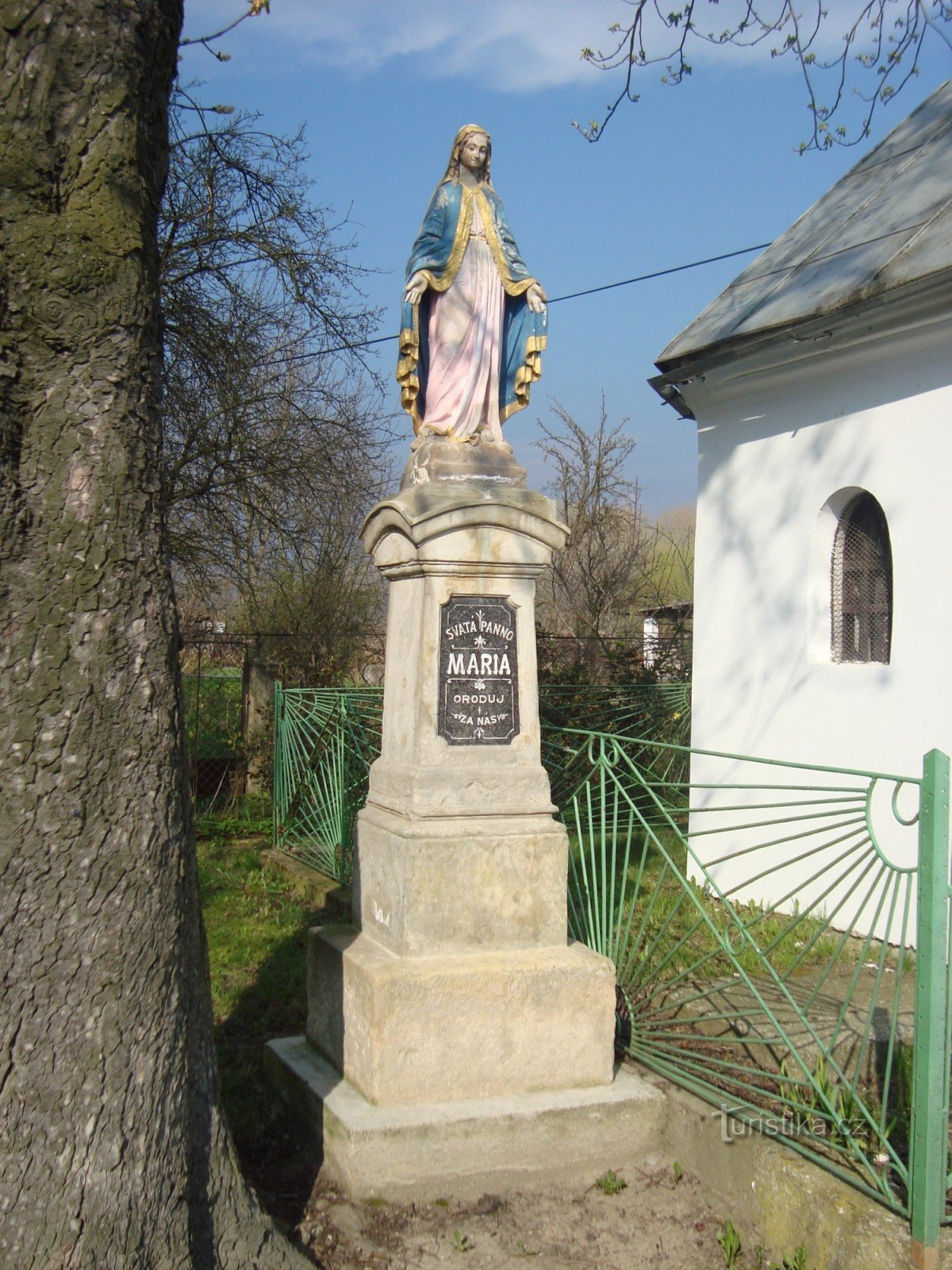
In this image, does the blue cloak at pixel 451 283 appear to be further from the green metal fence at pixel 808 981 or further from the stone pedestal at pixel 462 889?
the green metal fence at pixel 808 981

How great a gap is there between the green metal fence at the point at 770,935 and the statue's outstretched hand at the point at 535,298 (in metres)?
1.80

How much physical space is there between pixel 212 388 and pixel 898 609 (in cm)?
605

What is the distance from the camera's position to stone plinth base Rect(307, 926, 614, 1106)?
3773 millimetres

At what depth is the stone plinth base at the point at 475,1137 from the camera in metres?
3.61

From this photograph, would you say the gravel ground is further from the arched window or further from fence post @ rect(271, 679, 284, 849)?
fence post @ rect(271, 679, 284, 849)

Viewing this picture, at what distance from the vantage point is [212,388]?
977 cm

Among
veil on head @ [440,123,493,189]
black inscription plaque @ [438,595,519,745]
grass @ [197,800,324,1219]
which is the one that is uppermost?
veil on head @ [440,123,493,189]

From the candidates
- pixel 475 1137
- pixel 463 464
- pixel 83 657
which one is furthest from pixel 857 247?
pixel 83 657

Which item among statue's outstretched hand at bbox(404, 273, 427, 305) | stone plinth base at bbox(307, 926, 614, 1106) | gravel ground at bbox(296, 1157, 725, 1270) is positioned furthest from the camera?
statue's outstretched hand at bbox(404, 273, 427, 305)

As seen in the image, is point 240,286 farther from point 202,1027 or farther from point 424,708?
point 202,1027

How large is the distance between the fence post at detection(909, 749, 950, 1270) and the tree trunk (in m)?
1.83

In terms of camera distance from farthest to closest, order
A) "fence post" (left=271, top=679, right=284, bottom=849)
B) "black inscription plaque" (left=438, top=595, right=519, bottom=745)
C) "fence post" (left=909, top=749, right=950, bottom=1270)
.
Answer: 1. "fence post" (left=271, top=679, right=284, bottom=849)
2. "black inscription plaque" (left=438, top=595, right=519, bottom=745)
3. "fence post" (left=909, top=749, right=950, bottom=1270)

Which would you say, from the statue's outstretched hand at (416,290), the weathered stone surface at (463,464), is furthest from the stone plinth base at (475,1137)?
the statue's outstretched hand at (416,290)

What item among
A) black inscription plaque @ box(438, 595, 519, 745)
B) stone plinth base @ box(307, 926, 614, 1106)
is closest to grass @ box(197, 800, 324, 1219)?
stone plinth base @ box(307, 926, 614, 1106)
